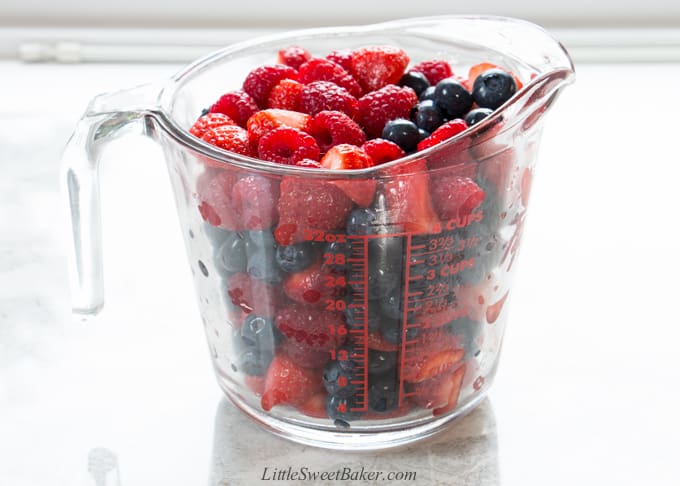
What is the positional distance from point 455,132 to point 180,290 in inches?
17.9

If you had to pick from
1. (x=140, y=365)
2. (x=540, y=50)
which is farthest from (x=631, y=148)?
(x=140, y=365)

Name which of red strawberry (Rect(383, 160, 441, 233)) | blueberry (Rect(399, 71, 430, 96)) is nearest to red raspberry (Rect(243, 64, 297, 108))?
blueberry (Rect(399, 71, 430, 96))

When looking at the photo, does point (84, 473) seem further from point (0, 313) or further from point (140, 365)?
point (0, 313)

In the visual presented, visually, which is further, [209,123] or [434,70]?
[434,70]

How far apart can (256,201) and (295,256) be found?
54mm

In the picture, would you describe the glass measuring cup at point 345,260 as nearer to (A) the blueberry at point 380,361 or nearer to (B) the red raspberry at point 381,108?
(A) the blueberry at point 380,361

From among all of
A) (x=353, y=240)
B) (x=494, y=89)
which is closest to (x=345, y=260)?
(x=353, y=240)

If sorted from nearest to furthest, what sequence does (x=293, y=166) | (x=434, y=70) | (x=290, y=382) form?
(x=293, y=166), (x=290, y=382), (x=434, y=70)

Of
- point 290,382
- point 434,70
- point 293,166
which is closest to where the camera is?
point 293,166

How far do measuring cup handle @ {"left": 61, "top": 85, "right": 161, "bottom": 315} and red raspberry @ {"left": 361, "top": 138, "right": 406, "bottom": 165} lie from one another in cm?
20

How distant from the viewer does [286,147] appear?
0.78 meters

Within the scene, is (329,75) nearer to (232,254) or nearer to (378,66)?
(378,66)

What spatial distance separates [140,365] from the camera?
0.99 metres

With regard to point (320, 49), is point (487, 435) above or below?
below
